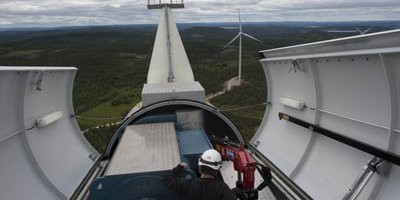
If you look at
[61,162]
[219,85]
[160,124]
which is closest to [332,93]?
[160,124]

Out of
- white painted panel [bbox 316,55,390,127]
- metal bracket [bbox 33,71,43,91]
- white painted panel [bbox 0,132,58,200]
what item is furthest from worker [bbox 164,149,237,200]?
metal bracket [bbox 33,71,43,91]

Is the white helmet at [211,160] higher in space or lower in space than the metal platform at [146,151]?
higher

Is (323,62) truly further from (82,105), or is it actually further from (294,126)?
(82,105)

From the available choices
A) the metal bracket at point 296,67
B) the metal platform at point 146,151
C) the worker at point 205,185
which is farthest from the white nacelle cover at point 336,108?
the metal platform at point 146,151

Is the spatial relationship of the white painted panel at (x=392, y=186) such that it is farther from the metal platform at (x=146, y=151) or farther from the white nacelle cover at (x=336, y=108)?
→ the metal platform at (x=146, y=151)

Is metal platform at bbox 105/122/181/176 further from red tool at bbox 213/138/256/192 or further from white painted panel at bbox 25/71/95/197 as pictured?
white painted panel at bbox 25/71/95/197

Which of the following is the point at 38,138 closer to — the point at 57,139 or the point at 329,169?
the point at 57,139
